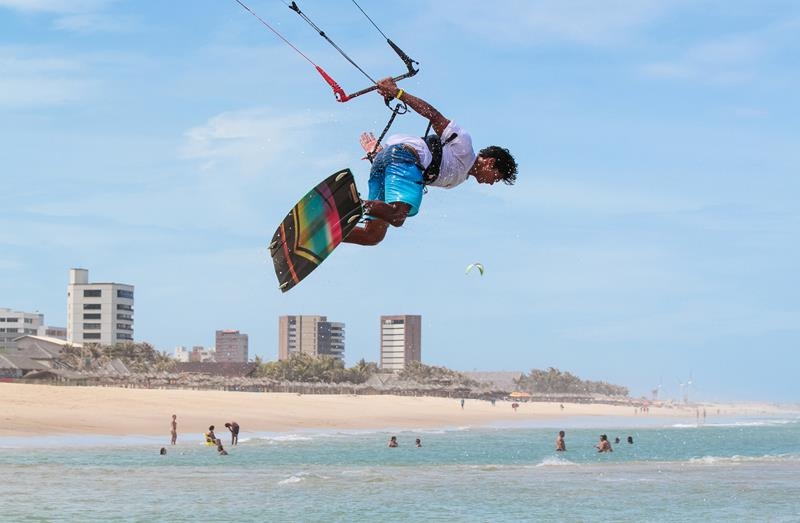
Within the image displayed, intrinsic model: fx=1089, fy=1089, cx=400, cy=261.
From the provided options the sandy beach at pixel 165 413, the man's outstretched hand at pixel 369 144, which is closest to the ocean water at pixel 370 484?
the sandy beach at pixel 165 413

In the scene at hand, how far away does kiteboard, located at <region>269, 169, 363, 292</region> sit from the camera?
22.7 ft

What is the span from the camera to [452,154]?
7340mm

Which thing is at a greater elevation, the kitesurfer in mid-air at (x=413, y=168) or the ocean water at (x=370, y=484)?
the kitesurfer in mid-air at (x=413, y=168)

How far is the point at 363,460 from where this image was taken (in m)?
44.3

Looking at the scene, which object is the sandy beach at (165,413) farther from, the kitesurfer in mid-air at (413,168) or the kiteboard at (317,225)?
the kitesurfer in mid-air at (413,168)

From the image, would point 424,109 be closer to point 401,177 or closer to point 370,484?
point 401,177

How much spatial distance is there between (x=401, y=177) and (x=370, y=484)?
2698 cm

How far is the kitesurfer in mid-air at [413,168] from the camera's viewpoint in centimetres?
707

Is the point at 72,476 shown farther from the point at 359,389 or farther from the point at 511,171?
the point at 359,389

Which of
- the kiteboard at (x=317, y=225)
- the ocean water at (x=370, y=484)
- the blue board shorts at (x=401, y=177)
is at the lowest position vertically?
the ocean water at (x=370, y=484)

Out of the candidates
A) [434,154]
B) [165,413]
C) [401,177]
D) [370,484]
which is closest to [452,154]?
[434,154]

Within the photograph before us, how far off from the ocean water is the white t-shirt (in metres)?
18.1

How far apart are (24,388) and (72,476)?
1552 inches

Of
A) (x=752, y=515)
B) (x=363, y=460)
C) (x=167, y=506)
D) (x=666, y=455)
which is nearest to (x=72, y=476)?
(x=167, y=506)
